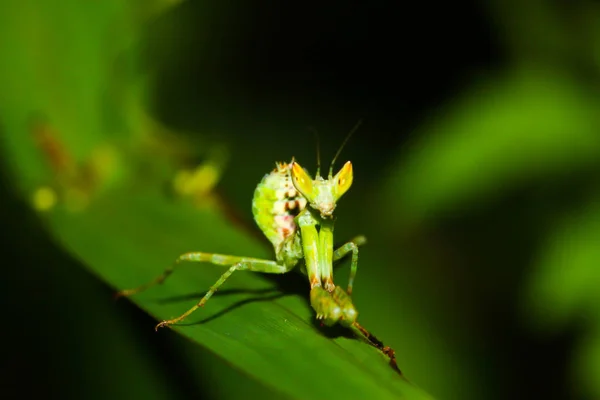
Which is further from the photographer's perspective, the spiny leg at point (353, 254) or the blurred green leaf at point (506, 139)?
the blurred green leaf at point (506, 139)

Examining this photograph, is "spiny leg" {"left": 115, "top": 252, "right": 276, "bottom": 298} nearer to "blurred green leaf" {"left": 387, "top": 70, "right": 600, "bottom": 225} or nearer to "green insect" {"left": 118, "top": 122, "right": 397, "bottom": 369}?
"green insect" {"left": 118, "top": 122, "right": 397, "bottom": 369}

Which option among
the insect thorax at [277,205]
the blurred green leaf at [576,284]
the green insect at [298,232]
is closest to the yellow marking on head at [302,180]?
the green insect at [298,232]

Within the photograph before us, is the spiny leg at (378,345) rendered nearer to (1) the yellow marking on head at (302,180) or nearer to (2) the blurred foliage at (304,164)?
(2) the blurred foliage at (304,164)

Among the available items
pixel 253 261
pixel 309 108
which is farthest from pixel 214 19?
pixel 253 261

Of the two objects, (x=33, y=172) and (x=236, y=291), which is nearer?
(x=236, y=291)

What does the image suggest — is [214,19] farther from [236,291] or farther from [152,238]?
[236,291]

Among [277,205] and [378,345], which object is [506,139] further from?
[378,345]
